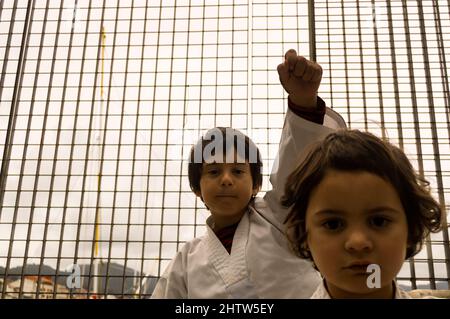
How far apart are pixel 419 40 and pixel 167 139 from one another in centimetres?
91

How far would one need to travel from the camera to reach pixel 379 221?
0.76ft

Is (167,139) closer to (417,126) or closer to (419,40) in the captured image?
(417,126)

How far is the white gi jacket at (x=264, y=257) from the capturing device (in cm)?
35

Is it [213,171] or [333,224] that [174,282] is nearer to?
[213,171]

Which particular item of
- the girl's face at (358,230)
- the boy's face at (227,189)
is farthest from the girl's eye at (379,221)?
the boy's face at (227,189)

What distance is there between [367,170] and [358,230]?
5 cm

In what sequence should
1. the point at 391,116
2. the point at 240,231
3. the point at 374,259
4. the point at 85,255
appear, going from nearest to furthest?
the point at 374,259, the point at 240,231, the point at 85,255, the point at 391,116

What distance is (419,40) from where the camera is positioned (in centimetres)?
125

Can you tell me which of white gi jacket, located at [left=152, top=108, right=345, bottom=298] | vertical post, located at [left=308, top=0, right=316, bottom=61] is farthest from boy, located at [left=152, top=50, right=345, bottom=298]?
vertical post, located at [left=308, top=0, right=316, bottom=61]

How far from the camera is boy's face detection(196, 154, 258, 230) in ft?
1.45

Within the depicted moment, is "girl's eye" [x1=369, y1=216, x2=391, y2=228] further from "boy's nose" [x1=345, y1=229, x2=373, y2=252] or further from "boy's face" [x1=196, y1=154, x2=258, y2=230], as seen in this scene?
"boy's face" [x1=196, y1=154, x2=258, y2=230]

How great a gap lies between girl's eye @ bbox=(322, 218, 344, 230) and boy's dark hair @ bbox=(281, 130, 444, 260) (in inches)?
1.5

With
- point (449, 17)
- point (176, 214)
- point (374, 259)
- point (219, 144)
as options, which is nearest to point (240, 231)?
point (219, 144)

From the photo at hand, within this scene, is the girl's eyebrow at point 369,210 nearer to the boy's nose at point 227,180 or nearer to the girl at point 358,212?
the girl at point 358,212
